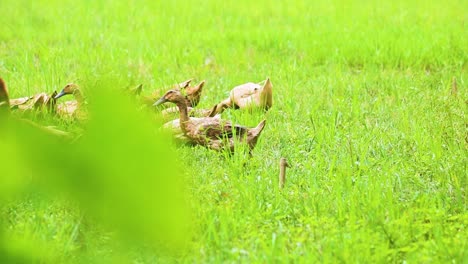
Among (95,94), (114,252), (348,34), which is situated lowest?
(348,34)

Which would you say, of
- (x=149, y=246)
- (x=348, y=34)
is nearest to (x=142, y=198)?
(x=149, y=246)

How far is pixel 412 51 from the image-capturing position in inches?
230

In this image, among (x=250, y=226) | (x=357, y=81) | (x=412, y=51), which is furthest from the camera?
(x=412, y=51)

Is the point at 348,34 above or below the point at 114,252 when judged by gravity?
below

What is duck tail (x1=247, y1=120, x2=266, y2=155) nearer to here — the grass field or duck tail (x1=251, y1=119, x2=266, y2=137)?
duck tail (x1=251, y1=119, x2=266, y2=137)

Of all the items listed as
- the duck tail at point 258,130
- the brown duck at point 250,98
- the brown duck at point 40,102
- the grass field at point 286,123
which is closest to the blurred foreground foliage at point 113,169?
the grass field at point 286,123

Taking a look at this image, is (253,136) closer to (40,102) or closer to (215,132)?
(215,132)

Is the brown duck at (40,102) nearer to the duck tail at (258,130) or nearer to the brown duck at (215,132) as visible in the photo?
the brown duck at (215,132)

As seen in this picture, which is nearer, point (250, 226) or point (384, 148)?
point (250, 226)

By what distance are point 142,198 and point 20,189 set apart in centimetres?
9

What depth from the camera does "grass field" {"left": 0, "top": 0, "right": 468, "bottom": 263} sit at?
78 cm

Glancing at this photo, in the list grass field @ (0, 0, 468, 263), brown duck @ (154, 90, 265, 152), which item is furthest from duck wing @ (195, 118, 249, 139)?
grass field @ (0, 0, 468, 263)

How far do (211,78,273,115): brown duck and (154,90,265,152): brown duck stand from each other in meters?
0.63

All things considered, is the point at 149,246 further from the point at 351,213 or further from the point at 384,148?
the point at 384,148
